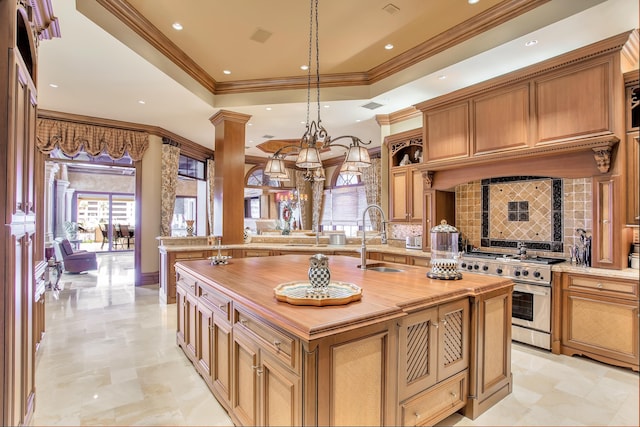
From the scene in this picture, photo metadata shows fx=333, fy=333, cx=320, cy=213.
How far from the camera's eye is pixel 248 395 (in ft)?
6.03

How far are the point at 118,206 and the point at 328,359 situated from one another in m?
13.6

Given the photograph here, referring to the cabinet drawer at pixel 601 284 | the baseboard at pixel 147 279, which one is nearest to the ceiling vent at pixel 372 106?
the cabinet drawer at pixel 601 284

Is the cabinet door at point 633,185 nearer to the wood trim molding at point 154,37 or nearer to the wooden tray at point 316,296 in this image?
the wooden tray at point 316,296

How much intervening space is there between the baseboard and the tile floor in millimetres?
2017

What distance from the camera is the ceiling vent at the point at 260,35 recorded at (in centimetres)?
362

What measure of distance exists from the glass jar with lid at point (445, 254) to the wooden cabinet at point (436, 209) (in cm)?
220

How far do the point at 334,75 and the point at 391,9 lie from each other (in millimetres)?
1602

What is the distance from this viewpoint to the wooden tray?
1633mm

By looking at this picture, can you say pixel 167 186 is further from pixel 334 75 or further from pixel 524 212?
pixel 524 212

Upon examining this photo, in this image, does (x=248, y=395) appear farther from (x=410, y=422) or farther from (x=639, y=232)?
(x=639, y=232)

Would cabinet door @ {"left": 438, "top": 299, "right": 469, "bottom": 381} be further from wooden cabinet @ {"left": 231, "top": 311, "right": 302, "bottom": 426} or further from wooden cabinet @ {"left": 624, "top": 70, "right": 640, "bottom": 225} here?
wooden cabinet @ {"left": 624, "top": 70, "right": 640, "bottom": 225}

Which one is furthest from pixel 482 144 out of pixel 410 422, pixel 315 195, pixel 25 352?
pixel 315 195

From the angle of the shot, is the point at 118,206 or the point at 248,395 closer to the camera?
the point at 248,395

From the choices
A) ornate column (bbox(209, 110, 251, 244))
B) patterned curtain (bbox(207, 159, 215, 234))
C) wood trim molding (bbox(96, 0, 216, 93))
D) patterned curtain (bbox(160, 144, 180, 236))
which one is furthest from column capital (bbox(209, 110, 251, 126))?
patterned curtain (bbox(207, 159, 215, 234))
